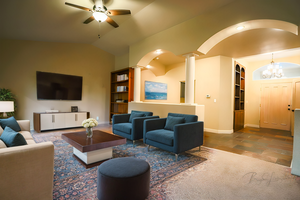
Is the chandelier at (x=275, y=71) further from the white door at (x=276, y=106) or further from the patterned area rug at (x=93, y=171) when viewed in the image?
the patterned area rug at (x=93, y=171)

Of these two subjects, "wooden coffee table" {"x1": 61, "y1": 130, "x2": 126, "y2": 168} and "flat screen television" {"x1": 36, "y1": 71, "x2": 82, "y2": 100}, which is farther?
"flat screen television" {"x1": 36, "y1": 71, "x2": 82, "y2": 100}

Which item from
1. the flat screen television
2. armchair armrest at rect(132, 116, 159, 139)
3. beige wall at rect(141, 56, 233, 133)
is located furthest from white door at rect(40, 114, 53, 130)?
beige wall at rect(141, 56, 233, 133)

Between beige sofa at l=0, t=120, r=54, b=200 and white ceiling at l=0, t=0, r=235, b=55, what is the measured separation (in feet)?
11.1

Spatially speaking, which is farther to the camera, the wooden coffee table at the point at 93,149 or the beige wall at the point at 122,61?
the beige wall at the point at 122,61

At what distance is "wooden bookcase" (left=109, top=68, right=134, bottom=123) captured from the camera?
5988mm

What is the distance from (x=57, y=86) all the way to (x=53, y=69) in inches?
24.4

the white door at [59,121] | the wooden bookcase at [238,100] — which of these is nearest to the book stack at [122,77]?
the white door at [59,121]

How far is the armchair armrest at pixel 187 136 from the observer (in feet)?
9.10

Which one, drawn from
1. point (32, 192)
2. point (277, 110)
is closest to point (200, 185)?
point (32, 192)

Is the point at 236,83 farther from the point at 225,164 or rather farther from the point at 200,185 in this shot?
the point at 200,185

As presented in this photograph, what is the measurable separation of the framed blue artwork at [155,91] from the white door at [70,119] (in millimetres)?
2970

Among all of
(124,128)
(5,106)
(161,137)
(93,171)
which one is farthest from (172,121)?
(5,106)

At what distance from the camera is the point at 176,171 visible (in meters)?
2.41

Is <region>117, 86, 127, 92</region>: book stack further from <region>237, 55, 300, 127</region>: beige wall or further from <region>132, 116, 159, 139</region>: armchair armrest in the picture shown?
<region>237, 55, 300, 127</region>: beige wall
